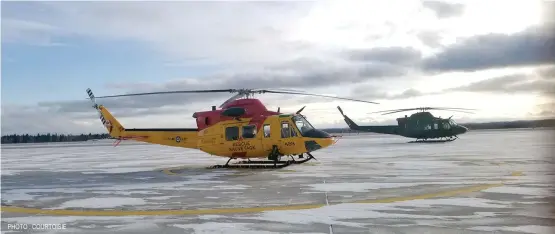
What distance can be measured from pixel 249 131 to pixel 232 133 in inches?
30.5

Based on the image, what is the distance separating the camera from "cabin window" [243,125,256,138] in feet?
60.9

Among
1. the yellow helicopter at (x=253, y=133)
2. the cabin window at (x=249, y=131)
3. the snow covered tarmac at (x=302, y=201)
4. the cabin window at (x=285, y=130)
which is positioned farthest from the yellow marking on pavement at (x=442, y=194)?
the cabin window at (x=249, y=131)

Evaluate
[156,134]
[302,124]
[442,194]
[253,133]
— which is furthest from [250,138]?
[442,194]

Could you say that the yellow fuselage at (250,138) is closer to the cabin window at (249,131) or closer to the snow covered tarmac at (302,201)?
the cabin window at (249,131)

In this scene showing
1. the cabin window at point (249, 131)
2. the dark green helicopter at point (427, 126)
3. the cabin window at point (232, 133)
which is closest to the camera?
the cabin window at point (249, 131)

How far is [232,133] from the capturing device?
62.0 feet

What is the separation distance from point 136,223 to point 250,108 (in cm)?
1083

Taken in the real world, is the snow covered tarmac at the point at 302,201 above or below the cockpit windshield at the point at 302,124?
below

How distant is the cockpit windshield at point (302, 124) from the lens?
720 inches

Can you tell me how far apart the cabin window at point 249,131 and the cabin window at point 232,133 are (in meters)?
0.36

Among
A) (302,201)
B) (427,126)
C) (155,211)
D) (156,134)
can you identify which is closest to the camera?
(155,211)

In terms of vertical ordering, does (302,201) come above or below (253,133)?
below

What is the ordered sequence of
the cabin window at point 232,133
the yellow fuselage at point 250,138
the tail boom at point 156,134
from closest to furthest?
the yellow fuselage at point 250,138, the cabin window at point 232,133, the tail boom at point 156,134

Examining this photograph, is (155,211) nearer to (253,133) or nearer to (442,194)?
(442,194)
